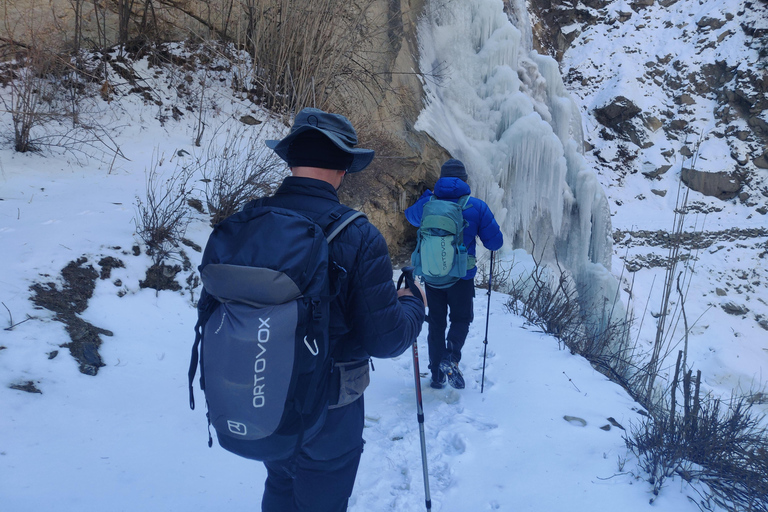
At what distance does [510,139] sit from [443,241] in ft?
20.2

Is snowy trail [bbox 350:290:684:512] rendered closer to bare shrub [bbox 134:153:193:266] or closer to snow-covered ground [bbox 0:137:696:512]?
snow-covered ground [bbox 0:137:696:512]

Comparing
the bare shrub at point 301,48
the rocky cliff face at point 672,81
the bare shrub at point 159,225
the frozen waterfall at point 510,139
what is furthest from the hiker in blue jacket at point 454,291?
the rocky cliff face at point 672,81

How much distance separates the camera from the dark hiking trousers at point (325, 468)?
134 cm

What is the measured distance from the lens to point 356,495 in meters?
2.30

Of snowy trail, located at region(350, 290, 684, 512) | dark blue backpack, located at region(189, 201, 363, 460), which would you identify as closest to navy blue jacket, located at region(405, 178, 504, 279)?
snowy trail, located at region(350, 290, 684, 512)

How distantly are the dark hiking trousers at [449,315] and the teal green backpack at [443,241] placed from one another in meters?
0.22

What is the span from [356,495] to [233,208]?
3202 millimetres

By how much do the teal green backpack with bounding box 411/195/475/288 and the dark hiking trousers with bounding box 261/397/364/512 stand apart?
1.65 metres

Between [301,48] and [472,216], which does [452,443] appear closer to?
[472,216]

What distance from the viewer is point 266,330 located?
114 cm

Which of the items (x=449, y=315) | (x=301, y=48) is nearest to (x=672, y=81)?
(x=301, y=48)

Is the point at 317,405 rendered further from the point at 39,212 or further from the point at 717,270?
the point at 717,270

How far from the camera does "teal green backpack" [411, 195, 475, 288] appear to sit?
9.63ft

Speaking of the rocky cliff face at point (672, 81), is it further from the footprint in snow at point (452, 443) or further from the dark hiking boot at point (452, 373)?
the footprint in snow at point (452, 443)
